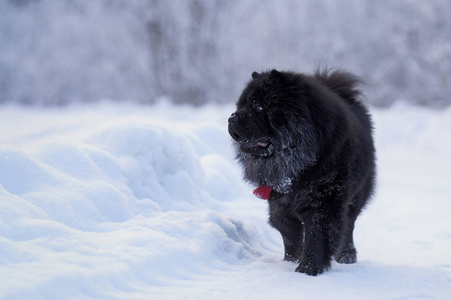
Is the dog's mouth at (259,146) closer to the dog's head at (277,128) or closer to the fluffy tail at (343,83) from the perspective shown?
the dog's head at (277,128)

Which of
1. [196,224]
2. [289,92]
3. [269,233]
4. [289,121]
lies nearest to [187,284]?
[196,224]

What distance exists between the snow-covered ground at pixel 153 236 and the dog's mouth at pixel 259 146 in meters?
0.65

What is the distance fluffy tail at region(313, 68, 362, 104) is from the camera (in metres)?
3.77

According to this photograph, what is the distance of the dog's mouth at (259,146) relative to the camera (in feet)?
9.47

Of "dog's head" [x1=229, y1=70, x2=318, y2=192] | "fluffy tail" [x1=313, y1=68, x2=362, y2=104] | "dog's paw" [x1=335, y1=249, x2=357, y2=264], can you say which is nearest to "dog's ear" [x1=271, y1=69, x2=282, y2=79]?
"dog's head" [x1=229, y1=70, x2=318, y2=192]

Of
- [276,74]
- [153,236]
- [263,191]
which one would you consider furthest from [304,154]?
[153,236]

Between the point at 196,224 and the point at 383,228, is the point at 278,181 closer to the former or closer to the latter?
the point at 196,224

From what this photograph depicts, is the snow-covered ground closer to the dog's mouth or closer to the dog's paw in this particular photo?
the dog's paw

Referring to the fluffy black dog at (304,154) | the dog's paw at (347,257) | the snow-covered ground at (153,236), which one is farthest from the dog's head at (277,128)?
the dog's paw at (347,257)

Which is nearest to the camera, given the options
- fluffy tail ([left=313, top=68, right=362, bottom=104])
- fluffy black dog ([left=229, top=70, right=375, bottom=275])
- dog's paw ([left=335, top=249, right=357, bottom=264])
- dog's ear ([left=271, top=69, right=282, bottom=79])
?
fluffy black dog ([left=229, top=70, right=375, bottom=275])

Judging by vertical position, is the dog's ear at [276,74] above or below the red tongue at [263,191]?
above

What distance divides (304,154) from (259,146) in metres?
0.34

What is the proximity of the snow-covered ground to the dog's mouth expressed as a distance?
648 mm

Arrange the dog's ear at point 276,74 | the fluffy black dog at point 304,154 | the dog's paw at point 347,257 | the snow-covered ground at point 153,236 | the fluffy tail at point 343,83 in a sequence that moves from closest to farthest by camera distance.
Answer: the snow-covered ground at point 153,236 < the fluffy black dog at point 304,154 < the dog's ear at point 276,74 < the dog's paw at point 347,257 < the fluffy tail at point 343,83
